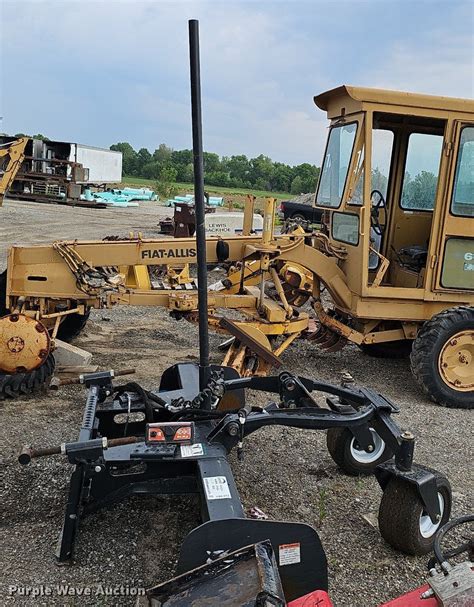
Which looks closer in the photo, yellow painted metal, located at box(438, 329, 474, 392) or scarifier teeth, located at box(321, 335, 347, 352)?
yellow painted metal, located at box(438, 329, 474, 392)

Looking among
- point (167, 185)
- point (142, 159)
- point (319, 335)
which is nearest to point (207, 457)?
point (319, 335)

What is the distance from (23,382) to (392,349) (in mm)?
4204

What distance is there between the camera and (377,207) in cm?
682

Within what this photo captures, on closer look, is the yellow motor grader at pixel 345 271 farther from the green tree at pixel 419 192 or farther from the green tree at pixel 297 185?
the green tree at pixel 297 185

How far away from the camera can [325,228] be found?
7.25 meters

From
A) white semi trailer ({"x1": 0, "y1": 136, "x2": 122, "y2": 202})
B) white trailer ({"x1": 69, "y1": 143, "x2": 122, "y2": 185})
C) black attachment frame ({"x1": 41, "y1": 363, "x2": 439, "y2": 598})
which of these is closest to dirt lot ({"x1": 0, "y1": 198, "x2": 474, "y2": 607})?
black attachment frame ({"x1": 41, "y1": 363, "x2": 439, "y2": 598})

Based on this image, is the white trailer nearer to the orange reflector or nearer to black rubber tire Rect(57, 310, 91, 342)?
black rubber tire Rect(57, 310, 91, 342)

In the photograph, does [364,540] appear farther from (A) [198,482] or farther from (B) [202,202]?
(B) [202,202]

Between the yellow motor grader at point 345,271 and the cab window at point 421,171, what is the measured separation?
15 mm

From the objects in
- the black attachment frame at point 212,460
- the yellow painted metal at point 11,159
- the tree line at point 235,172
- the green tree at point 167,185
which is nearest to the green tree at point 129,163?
the tree line at point 235,172

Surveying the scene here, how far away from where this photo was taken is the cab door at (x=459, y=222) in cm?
573

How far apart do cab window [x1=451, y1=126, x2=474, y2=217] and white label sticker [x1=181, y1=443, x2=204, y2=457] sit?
3811 mm

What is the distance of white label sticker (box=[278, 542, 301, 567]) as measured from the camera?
265 centimetres

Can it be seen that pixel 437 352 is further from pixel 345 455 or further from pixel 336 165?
pixel 336 165
